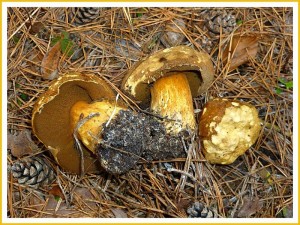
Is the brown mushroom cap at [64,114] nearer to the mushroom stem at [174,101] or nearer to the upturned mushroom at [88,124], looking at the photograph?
the upturned mushroom at [88,124]

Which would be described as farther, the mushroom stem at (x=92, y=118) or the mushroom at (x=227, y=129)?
the mushroom at (x=227, y=129)

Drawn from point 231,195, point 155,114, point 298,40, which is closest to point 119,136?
point 155,114

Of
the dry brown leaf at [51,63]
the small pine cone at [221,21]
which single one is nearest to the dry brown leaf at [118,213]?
the dry brown leaf at [51,63]

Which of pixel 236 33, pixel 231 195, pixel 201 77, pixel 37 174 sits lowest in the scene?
pixel 231 195

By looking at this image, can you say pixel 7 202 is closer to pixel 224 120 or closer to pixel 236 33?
pixel 224 120

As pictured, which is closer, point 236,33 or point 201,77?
point 201,77

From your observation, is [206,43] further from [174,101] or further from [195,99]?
[174,101]
